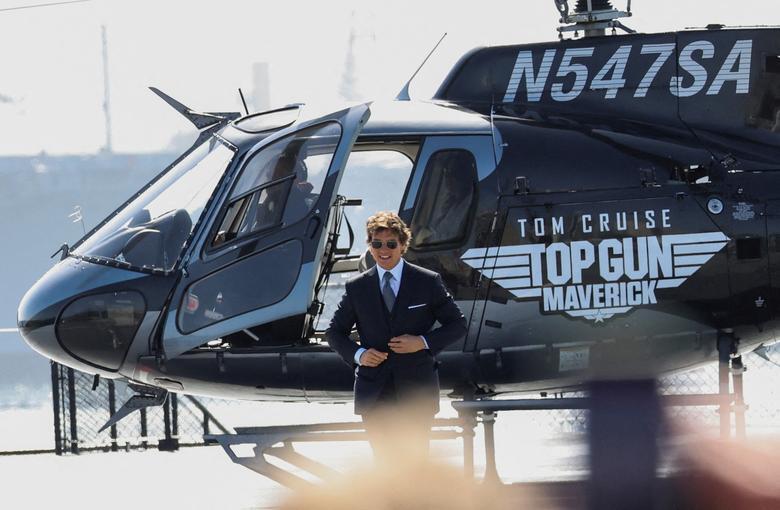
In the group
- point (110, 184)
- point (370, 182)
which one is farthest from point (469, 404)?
point (110, 184)

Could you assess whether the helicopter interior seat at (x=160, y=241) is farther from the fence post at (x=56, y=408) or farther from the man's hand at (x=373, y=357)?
the fence post at (x=56, y=408)

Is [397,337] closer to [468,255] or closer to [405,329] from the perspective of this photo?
[405,329]

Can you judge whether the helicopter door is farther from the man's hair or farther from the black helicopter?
the man's hair

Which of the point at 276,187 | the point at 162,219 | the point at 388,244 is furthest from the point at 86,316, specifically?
the point at 388,244

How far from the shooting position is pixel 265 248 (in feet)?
27.2

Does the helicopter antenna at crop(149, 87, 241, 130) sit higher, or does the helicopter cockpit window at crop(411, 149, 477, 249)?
the helicopter antenna at crop(149, 87, 241, 130)

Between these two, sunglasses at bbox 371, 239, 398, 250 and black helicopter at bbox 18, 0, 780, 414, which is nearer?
sunglasses at bbox 371, 239, 398, 250

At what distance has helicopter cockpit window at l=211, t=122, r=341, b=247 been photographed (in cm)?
840

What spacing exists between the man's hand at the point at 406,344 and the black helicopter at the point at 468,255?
188 centimetres

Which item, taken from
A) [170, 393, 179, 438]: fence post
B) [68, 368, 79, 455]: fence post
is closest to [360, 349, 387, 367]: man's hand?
[170, 393, 179, 438]: fence post

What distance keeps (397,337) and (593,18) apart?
3.84m

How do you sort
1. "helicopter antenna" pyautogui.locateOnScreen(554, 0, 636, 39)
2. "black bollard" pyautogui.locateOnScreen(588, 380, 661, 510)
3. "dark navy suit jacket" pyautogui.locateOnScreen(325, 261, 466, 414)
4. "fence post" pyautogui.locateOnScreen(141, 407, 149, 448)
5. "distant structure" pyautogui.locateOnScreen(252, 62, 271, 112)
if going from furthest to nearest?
"distant structure" pyautogui.locateOnScreen(252, 62, 271, 112) → "fence post" pyautogui.locateOnScreen(141, 407, 149, 448) → "helicopter antenna" pyautogui.locateOnScreen(554, 0, 636, 39) → "dark navy suit jacket" pyautogui.locateOnScreen(325, 261, 466, 414) → "black bollard" pyautogui.locateOnScreen(588, 380, 661, 510)

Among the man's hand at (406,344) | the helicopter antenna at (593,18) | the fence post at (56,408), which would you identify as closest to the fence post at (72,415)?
the fence post at (56,408)

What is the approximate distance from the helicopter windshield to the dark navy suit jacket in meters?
2.26
